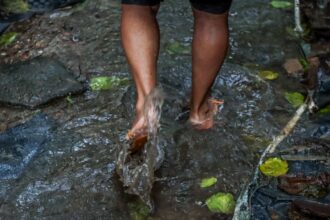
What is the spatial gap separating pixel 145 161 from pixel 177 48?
1.51m

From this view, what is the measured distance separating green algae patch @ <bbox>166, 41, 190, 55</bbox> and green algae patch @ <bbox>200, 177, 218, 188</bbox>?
138cm

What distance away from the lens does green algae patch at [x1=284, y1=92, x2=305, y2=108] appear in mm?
3639

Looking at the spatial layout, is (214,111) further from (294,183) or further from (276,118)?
(294,183)

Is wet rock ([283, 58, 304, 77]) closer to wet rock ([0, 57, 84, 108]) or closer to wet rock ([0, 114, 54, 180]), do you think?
wet rock ([0, 57, 84, 108])

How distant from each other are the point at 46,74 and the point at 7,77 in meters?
0.28

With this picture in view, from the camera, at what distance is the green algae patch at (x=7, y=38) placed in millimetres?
4609

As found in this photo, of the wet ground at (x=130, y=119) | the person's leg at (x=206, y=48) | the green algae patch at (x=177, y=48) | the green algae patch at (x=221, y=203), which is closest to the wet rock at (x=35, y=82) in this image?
the wet ground at (x=130, y=119)

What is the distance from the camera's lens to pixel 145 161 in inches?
116

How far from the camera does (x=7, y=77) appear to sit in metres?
4.04

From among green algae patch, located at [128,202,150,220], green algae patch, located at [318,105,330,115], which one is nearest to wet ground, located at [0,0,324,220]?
green algae patch, located at [128,202,150,220]

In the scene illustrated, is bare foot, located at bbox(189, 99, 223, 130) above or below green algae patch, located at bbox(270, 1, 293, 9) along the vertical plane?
below

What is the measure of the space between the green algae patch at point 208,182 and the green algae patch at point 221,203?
9 centimetres

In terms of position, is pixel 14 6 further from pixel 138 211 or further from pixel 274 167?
pixel 274 167

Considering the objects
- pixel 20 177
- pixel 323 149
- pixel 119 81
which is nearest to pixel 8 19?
pixel 119 81
